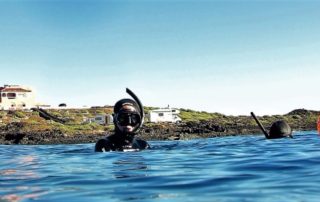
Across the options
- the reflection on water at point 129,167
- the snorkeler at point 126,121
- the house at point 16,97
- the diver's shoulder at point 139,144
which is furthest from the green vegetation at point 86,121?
the reflection on water at point 129,167

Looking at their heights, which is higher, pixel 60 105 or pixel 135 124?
pixel 60 105

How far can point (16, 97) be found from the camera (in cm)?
10362

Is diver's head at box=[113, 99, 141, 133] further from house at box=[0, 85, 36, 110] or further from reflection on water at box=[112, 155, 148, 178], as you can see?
house at box=[0, 85, 36, 110]

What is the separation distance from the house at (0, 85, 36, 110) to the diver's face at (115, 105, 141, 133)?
92805 mm

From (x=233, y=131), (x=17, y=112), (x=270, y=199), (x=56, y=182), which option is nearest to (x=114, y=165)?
(x=56, y=182)

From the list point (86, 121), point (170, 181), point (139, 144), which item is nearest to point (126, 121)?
point (139, 144)

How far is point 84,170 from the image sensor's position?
9578 millimetres

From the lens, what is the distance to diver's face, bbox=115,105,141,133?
1262 centimetres

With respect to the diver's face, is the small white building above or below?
above

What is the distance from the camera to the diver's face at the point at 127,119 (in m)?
12.6

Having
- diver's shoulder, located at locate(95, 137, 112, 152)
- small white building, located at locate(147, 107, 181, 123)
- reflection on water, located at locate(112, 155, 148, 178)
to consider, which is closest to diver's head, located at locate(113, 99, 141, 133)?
reflection on water, located at locate(112, 155, 148, 178)

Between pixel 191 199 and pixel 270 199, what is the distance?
996 mm

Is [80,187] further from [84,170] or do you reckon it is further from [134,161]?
[134,161]

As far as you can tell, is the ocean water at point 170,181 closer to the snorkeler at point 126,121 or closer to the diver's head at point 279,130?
the snorkeler at point 126,121
